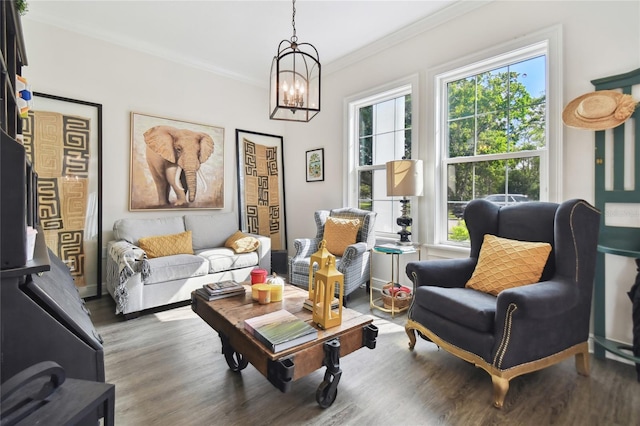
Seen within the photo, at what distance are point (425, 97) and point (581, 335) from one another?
243cm

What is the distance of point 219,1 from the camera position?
9.25 ft

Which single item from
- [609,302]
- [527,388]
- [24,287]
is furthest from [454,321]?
[24,287]

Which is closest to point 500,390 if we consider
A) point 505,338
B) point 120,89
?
point 505,338

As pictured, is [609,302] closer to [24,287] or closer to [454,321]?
[454,321]

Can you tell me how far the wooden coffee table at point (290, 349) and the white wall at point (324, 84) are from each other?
1825 mm

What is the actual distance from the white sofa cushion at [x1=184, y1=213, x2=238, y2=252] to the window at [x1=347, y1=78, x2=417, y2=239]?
1661 millimetres

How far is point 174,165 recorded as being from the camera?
12.6 ft

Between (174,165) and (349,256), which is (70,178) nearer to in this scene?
(174,165)

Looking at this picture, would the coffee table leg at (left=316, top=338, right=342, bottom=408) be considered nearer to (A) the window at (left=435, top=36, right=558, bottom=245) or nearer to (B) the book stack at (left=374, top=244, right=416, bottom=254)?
(B) the book stack at (left=374, top=244, right=416, bottom=254)

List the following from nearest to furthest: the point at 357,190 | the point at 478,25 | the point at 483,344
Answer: the point at 483,344
the point at 478,25
the point at 357,190

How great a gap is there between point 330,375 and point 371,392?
1.12 ft

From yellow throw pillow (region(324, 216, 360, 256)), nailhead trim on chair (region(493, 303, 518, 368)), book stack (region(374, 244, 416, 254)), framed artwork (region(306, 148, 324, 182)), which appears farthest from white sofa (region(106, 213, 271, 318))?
nailhead trim on chair (region(493, 303, 518, 368))

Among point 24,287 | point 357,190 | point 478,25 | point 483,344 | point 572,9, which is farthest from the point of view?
point 357,190

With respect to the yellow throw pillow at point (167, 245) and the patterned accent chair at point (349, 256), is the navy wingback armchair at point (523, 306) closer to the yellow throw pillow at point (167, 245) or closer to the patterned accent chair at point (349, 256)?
the patterned accent chair at point (349, 256)
